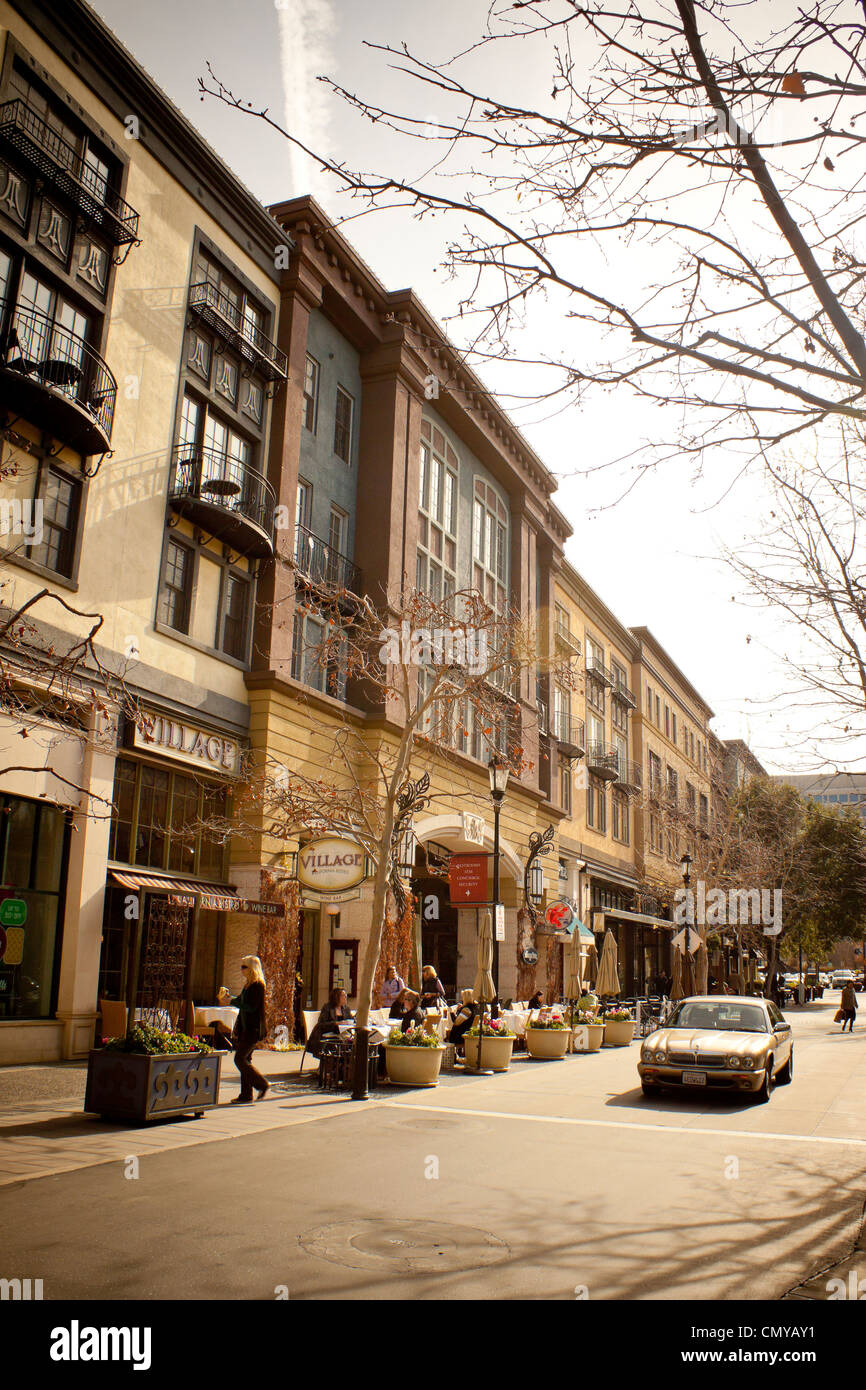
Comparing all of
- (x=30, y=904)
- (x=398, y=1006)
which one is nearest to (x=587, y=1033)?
(x=398, y=1006)

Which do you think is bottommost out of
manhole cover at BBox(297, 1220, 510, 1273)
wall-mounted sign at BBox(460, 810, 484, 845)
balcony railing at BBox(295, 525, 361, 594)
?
manhole cover at BBox(297, 1220, 510, 1273)

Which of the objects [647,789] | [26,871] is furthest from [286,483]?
[647,789]

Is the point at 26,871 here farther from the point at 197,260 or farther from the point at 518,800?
the point at 518,800

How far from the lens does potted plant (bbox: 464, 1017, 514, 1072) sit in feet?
58.5

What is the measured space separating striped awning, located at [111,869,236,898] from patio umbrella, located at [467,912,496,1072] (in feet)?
18.0

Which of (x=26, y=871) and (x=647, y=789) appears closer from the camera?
(x=26, y=871)

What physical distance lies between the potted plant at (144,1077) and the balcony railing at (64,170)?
45.1 ft

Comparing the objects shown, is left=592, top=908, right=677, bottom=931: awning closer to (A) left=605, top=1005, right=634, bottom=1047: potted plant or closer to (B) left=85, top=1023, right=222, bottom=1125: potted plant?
(A) left=605, top=1005, right=634, bottom=1047: potted plant

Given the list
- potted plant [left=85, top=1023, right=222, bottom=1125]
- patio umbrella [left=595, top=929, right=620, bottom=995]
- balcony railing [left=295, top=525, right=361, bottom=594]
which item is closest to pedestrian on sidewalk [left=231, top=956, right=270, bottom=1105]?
potted plant [left=85, top=1023, right=222, bottom=1125]

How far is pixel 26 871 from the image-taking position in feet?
53.2

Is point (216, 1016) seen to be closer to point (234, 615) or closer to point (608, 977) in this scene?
point (234, 615)

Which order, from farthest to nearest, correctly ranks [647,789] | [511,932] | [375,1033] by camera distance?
[647,789] → [511,932] → [375,1033]

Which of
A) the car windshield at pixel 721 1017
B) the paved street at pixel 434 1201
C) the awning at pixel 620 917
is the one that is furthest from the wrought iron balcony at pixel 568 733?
the paved street at pixel 434 1201
